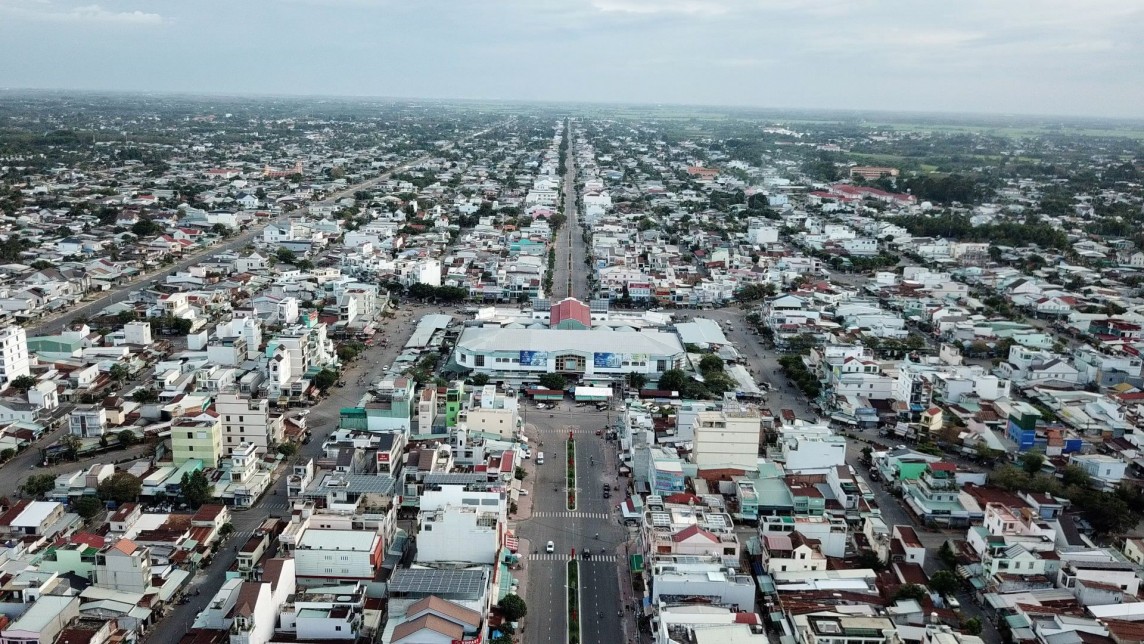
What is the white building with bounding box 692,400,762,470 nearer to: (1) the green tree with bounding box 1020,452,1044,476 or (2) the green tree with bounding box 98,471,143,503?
(1) the green tree with bounding box 1020,452,1044,476

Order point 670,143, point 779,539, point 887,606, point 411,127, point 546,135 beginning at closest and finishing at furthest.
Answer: point 887,606
point 779,539
point 670,143
point 546,135
point 411,127

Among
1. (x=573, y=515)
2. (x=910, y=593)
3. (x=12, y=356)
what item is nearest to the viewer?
(x=910, y=593)

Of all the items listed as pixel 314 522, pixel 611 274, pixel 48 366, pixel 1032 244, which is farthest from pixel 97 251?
pixel 1032 244

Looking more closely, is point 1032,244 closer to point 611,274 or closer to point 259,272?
point 611,274

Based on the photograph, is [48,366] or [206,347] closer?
[48,366]

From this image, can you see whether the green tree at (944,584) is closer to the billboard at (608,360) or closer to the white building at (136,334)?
the billboard at (608,360)

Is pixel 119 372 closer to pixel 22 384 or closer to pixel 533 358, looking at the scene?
pixel 22 384

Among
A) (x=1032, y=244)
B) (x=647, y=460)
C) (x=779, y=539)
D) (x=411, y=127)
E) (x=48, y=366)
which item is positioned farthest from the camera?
(x=411, y=127)

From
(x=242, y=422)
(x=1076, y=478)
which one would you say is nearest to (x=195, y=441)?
(x=242, y=422)
